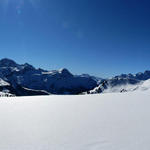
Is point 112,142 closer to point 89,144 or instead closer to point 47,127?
point 89,144

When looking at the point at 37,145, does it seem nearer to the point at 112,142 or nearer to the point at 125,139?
the point at 112,142

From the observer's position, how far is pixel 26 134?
4.94 m

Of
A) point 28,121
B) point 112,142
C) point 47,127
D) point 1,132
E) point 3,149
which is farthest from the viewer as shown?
point 28,121

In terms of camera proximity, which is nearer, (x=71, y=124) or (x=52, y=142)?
(x=52, y=142)

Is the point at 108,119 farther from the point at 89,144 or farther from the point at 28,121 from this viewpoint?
the point at 28,121

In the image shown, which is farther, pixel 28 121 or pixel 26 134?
pixel 28 121

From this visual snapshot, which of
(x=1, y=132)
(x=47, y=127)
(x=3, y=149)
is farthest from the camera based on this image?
(x=47, y=127)

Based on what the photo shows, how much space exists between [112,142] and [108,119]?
244 cm

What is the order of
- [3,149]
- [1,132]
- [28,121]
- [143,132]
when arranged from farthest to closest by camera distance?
[28,121]
[1,132]
[143,132]
[3,149]

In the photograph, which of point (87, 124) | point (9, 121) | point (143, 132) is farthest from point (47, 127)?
point (143, 132)

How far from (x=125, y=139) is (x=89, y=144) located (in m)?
1.01

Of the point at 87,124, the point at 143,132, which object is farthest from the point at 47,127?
the point at 143,132

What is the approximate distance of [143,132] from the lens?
4.77 metres

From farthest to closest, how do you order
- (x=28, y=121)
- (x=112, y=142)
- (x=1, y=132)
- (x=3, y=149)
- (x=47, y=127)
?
(x=28, y=121)
(x=47, y=127)
(x=1, y=132)
(x=112, y=142)
(x=3, y=149)
